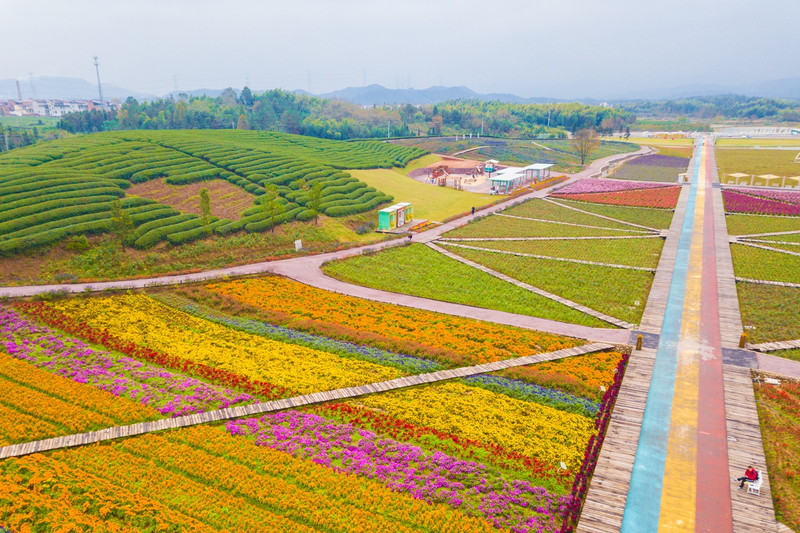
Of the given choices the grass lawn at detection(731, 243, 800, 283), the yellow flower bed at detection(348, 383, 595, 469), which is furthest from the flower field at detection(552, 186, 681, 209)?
the yellow flower bed at detection(348, 383, 595, 469)

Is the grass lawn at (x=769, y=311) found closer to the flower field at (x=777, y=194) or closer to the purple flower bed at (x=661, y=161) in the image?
the flower field at (x=777, y=194)

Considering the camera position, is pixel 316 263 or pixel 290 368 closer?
pixel 290 368

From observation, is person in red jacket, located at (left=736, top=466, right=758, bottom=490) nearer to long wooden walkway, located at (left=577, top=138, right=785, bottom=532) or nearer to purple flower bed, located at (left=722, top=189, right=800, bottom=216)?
long wooden walkway, located at (left=577, top=138, right=785, bottom=532)

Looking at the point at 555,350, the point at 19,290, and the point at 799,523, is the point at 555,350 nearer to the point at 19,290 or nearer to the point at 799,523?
the point at 799,523

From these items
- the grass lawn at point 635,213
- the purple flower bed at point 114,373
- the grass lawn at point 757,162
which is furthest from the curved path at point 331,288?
the grass lawn at point 757,162

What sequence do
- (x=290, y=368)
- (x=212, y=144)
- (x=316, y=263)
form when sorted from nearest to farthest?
(x=290, y=368), (x=316, y=263), (x=212, y=144)

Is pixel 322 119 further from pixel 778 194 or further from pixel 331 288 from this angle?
pixel 331 288

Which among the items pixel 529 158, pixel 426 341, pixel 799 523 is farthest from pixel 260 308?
pixel 529 158
